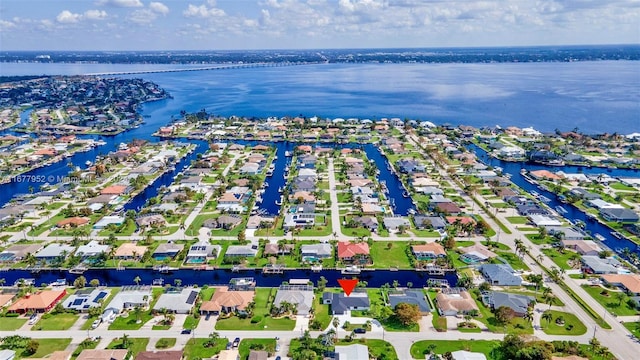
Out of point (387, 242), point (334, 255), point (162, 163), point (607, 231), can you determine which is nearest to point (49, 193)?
point (162, 163)

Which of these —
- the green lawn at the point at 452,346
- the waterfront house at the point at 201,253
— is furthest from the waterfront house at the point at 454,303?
the waterfront house at the point at 201,253

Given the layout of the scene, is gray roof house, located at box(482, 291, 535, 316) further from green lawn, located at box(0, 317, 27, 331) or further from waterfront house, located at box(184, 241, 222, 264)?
green lawn, located at box(0, 317, 27, 331)

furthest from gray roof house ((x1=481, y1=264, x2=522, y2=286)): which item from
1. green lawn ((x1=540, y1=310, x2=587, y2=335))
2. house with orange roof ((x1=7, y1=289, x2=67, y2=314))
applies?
house with orange roof ((x1=7, y1=289, x2=67, y2=314))

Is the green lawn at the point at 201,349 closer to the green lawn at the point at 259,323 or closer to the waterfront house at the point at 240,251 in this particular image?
the green lawn at the point at 259,323

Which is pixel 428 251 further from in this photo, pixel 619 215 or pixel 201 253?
pixel 619 215

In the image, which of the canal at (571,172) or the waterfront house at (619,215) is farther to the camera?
the waterfront house at (619,215)

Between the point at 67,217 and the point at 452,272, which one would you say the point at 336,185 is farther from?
the point at 67,217
